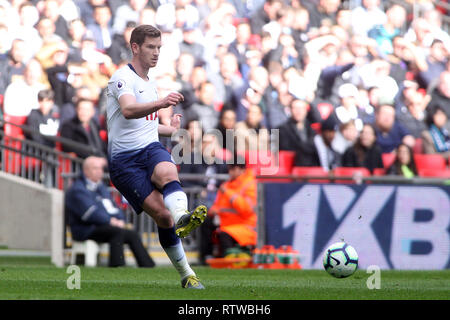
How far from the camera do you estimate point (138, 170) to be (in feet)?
29.3

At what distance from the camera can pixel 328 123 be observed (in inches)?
755

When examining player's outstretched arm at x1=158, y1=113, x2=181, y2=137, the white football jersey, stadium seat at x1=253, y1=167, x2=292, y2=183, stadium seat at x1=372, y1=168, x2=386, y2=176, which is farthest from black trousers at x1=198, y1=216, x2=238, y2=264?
the white football jersey

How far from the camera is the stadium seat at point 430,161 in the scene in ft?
65.0

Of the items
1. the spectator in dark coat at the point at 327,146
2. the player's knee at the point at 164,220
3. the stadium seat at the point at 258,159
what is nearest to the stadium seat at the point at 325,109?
the spectator in dark coat at the point at 327,146

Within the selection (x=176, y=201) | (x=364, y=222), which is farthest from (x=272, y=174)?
(x=176, y=201)

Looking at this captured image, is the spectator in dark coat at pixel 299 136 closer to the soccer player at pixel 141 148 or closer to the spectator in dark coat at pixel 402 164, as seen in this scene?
the spectator in dark coat at pixel 402 164

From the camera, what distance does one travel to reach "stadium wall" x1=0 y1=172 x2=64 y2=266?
53.1ft

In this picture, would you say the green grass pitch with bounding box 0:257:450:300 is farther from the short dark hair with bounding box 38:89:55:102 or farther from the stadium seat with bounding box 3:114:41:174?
the short dark hair with bounding box 38:89:55:102

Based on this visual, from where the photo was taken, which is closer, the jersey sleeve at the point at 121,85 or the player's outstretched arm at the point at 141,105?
the player's outstretched arm at the point at 141,105

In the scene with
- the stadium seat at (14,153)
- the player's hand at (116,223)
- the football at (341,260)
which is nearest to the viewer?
the football at (341,260)

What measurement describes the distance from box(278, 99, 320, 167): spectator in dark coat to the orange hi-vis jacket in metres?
2.58

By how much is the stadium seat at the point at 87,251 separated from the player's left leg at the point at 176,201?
712 cm

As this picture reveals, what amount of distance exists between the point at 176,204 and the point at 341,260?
2776mm
